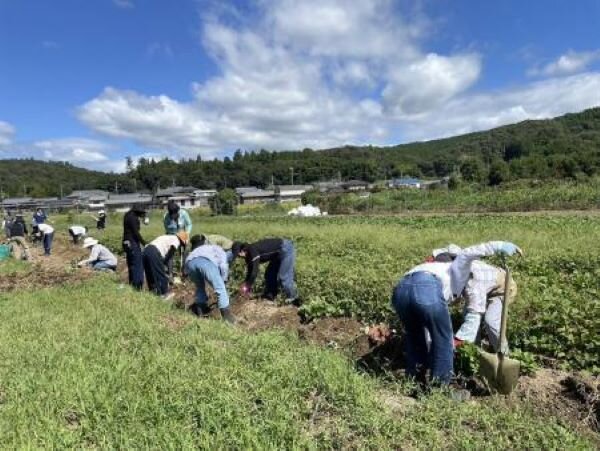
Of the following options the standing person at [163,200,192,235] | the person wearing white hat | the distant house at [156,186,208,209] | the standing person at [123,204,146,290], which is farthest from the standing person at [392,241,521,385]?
the distant house at [156,186,208,209]

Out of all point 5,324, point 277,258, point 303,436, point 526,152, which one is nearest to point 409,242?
point 277,258

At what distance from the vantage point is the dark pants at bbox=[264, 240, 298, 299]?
25.0 feet

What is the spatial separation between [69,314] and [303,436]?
15.3ft

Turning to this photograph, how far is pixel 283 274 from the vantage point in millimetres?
7664

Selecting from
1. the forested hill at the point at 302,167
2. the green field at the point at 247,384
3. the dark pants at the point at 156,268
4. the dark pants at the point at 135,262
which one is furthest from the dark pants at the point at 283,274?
the forested hill at the point at 302,167

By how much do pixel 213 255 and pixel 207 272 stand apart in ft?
0.92

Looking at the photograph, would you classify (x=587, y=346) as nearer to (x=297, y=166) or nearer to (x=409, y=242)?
(x=409, y=242)

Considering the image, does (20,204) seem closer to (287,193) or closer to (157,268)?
(287,193)

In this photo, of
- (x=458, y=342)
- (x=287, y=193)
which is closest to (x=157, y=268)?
(x=458, y=342)

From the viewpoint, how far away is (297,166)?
129 m

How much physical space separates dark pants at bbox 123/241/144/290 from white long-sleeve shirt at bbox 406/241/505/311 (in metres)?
6.71

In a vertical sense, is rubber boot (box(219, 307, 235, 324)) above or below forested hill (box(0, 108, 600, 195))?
below

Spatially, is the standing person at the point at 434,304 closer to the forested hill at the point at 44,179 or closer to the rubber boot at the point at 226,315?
the rubber boot at the point at 226,315

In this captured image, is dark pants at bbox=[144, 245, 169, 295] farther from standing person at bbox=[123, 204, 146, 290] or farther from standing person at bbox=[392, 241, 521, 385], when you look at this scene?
standing person at bbox=[392, 241, 521, 385]
